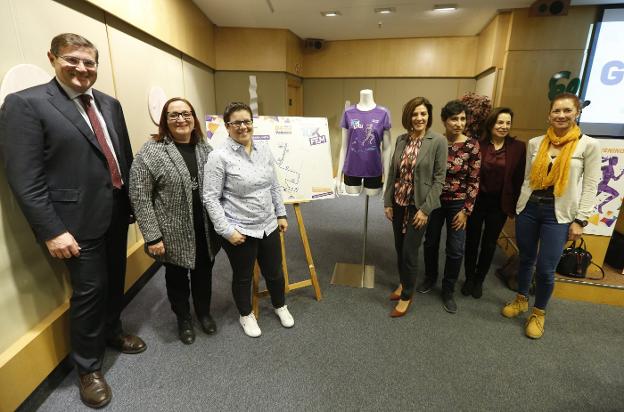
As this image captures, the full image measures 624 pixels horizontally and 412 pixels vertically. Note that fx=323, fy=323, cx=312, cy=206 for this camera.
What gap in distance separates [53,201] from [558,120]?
2.65 metres

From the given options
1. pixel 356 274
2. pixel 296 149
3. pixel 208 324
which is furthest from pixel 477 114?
pixel 208 324

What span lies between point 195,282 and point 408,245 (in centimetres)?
141

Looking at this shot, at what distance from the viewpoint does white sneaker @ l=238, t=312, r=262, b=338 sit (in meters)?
2.11

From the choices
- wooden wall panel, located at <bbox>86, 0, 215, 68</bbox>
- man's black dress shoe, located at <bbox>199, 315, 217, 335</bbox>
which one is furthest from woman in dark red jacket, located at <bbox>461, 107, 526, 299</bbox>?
wooden wall panel, located at <bbox>86, 0, 215, 68</bbox>

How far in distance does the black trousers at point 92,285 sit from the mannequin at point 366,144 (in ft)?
5.36

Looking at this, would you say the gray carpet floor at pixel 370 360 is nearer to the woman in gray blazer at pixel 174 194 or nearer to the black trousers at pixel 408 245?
the black trousers at pixel 408 245

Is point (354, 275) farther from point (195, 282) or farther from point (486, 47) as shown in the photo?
point (486, 47)

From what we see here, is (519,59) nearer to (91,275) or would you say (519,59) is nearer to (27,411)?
(91,275)

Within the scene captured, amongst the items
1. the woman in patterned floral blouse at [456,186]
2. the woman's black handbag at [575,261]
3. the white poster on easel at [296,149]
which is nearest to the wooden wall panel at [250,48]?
the white poster on easel at [296,149]

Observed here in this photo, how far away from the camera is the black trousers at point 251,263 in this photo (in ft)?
6.30

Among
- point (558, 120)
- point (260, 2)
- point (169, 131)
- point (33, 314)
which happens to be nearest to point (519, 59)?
point (558, 120)

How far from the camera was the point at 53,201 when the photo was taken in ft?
4.75

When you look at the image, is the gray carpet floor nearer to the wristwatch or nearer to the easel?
the easel

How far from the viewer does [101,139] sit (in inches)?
63.7
